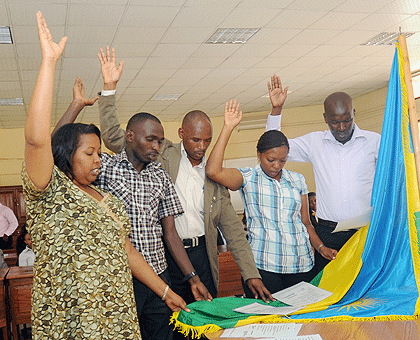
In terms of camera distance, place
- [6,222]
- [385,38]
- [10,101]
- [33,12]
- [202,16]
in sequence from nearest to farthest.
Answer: [33,12] < [202,16] < [385,38] < [10,101] < [6,222]

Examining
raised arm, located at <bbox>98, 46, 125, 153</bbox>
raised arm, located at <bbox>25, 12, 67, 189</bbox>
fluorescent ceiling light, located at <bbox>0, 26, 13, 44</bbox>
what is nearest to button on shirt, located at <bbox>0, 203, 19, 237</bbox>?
fluorescent ceiling light, located at <bbox>0, 26, 13, 44</bbox>

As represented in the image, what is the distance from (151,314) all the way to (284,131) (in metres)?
9.29

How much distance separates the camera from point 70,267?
1423mm

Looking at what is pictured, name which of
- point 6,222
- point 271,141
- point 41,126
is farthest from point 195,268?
point 6,222

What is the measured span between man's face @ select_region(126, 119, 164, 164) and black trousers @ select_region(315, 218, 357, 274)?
1.09 m

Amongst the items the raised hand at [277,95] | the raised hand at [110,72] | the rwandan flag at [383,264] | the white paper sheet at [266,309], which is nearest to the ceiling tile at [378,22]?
the raised hand at [277,95]

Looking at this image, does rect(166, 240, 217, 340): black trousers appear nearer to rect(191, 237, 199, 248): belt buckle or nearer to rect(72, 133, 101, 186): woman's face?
rect(191, 237, 199, 248): belt buckle

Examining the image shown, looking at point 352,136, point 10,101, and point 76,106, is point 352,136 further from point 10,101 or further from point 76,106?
point 10,101

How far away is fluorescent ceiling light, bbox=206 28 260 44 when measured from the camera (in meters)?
5.36

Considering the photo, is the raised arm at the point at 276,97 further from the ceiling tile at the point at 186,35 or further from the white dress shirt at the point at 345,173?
the ceiling tile at the point at 186,35

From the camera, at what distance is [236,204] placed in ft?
36.7

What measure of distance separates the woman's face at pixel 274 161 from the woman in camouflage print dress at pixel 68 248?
1051mm

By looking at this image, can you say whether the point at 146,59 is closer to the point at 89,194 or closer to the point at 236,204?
the point at 89,194

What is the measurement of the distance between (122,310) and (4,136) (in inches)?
386
